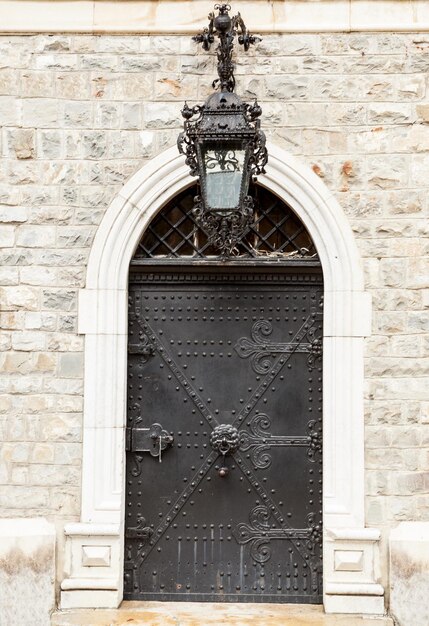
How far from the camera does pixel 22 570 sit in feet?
18.7

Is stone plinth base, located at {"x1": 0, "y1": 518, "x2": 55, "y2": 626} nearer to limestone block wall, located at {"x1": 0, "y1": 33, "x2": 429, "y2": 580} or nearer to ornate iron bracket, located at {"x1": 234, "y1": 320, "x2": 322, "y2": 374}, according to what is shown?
limestone block wall, located at {"x1": 0, "y1": 33, "x2": 429, "y2": 580}

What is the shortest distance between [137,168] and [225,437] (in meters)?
1.85

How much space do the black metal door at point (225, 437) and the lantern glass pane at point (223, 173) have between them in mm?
758

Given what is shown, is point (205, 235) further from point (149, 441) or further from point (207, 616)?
point (207, 616)

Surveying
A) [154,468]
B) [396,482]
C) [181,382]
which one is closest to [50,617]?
[154,468]

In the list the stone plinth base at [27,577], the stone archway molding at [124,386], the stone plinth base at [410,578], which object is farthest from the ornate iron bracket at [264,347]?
the stone plinth base at [27,577]

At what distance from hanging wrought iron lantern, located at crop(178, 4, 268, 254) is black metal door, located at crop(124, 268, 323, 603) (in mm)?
610

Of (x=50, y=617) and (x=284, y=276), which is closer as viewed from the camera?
(x=50, y=617)

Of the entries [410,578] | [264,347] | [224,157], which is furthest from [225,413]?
[224,157]

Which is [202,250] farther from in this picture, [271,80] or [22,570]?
[22,570]

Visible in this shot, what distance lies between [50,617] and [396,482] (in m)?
2.32

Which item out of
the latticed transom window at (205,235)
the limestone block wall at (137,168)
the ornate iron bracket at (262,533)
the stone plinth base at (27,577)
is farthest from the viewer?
the latticed transom window at (205,235)

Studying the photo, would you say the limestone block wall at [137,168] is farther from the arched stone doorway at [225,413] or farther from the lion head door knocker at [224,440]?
the lion head door knocker at [224,440]

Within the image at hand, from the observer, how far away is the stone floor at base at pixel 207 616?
5.52 meters
